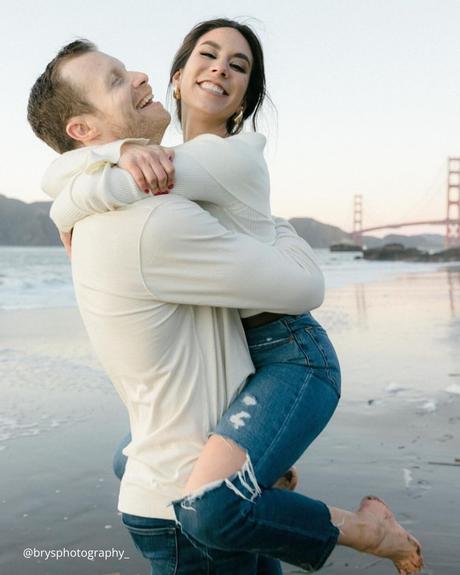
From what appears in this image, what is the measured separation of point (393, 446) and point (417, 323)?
363cm

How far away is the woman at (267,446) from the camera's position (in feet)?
4.00

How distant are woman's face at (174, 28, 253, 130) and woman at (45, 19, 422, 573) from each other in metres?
0.32

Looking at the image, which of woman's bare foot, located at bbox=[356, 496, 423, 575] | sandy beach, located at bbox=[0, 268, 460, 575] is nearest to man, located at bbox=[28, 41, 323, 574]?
woman's bare foot, located at bbox=[356, 496, 423, 575]

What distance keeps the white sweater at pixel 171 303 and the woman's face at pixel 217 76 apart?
400mm

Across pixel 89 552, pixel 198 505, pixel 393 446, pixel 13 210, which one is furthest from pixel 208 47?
pixel 13 210

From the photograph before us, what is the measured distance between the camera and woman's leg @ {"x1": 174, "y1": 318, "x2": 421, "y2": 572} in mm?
1216

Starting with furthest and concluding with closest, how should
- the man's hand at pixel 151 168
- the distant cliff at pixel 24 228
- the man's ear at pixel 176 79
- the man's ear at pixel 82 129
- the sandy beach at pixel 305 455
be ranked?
the distant cliff at pixel 24 228
the sandy beach at pixel 305 455
the man's ear at pixel 176 79
the man's ear at pixel 82 129
the man's hand at pixel 151 168

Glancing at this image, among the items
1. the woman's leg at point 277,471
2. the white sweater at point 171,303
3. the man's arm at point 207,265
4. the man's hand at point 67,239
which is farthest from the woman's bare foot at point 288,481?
the man's hand at point 67,239

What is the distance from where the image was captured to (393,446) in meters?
2.71

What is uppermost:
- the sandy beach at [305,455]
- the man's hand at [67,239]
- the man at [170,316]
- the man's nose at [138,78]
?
the man's nose at [138,78]

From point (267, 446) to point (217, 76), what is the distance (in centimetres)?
83

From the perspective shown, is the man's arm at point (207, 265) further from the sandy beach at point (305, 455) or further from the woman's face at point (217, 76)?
the sandy beach at point (305, 455)

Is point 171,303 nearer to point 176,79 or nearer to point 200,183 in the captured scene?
point 200,183

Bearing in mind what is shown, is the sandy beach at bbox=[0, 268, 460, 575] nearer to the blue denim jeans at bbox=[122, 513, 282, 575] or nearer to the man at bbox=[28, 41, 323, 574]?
the blue denim jeans at bbox=[122, 513, 282, 575]
